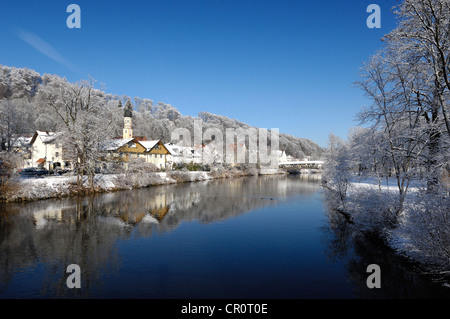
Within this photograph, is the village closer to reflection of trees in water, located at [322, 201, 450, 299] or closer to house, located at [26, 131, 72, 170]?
house, located at [26, 131, 72, 170]

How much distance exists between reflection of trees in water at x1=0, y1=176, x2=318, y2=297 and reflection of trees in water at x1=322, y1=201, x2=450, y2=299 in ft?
29.3

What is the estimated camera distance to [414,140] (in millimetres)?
13406

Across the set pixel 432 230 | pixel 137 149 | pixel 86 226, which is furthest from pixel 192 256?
pixel 137 149

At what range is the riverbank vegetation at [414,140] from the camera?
9438mm

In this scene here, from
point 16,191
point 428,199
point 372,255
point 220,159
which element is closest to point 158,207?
point 16,191

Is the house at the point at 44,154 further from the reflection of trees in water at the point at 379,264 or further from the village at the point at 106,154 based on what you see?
the reflection of trees in water at the point at 379,264

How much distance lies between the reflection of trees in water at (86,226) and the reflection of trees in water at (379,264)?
894 cm

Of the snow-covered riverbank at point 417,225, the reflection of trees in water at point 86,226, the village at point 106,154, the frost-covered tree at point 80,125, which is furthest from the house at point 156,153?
the snow-covered riverbank at point 417,225

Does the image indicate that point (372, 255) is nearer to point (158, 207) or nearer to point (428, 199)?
point (428, 199)

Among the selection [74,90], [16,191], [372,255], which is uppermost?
[74,90]

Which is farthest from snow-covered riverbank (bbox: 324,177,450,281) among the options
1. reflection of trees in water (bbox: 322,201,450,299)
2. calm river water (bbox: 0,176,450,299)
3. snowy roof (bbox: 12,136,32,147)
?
snowy roof (bbox: 12,136,32,147)

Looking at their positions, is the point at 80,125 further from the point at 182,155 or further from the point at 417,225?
the point at 182,155
